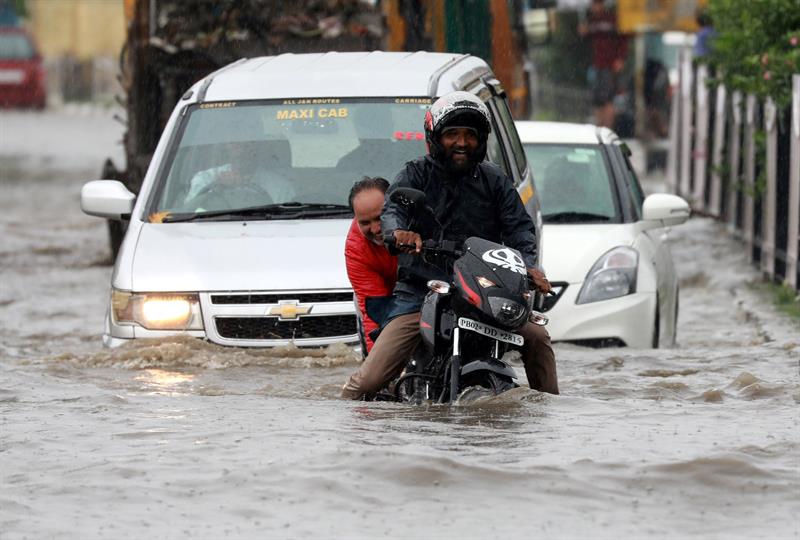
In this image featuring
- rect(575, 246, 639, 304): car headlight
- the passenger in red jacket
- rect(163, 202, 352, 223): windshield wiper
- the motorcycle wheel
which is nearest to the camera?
the motorcycle wheel

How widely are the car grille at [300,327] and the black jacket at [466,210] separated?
1.48 meters

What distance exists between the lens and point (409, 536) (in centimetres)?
612

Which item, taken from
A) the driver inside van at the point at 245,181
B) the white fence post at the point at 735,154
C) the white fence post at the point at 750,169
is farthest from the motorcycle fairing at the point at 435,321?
the white fence post at the point at 735,154

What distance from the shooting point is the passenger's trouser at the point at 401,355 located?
7836 millimetres

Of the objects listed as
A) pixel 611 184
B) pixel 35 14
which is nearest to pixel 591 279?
pixel 611 184

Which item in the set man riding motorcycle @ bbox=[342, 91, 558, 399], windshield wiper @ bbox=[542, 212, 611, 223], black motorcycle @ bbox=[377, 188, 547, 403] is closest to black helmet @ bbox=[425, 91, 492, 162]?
man riding motorcycle @ bbox=[342, 91, 558, 399]

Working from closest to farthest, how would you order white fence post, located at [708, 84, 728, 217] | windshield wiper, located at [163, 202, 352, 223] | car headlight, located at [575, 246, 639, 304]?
1. windshield wiper, located at [163, 202, 352, 223]
2. car headlight, located at [575, 246, 639, 304]
3. white fence post, located at [708, 84, 728, 217]

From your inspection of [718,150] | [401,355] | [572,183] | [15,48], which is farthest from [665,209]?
[15,48]

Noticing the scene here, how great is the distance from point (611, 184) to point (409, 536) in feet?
22.0

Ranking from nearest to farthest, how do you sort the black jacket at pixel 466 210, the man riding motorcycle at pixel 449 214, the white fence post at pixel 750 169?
the man riding motorcycle at pixel 449 214, the black jacket at pixel 466 210, the white fence post at pixel 750 169

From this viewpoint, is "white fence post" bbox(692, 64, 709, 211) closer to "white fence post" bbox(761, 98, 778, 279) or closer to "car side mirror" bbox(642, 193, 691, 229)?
"white fence post" bbox(761, 98, 778, 279)

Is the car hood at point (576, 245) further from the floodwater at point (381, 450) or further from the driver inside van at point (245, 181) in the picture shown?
the driver inside van at point (245, 181)

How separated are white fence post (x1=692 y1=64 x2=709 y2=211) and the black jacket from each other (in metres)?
13.4

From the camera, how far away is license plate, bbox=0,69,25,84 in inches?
1901
